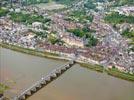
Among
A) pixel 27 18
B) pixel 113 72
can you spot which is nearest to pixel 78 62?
pixel 113 72

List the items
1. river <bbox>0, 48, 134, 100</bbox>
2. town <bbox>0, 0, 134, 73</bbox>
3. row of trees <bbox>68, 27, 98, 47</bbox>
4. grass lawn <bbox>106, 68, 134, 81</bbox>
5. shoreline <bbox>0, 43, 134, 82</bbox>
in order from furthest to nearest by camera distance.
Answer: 1. row of trees <bbox>68, 27, 98, 47</bbox>
2. town <bbox>0, 0, 134, 73</bbox>
3. shoreline <bbox>0, 43, 134, 82</bbox>
4. grass lawn <bbox>106, 68, 134, 81</bbox>
5. river <bbox>0, 48, 134, 100</bbox>

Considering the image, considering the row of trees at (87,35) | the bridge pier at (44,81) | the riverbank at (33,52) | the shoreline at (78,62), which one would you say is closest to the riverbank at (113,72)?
the shoreline at (78,62)

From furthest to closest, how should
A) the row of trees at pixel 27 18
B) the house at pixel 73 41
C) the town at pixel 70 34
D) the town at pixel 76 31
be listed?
the row of trees at pixel 27 18, the house at pixel 73 41, the town at pixel 70 34, the town at pixel 76 31

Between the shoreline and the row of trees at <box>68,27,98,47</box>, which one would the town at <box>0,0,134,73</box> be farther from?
the shoreline

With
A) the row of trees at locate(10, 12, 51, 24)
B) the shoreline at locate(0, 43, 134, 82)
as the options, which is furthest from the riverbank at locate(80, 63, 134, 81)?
the row of trees at locate(10, 12, 51, 24)

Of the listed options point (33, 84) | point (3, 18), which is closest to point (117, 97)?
point (33, 84)

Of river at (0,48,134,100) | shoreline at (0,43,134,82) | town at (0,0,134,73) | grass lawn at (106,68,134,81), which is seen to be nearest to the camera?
river at (0,48,134,100)

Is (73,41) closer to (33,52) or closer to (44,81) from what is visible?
(33,52)

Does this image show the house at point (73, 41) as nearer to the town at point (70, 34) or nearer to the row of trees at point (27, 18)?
the town at point (70, 34)
